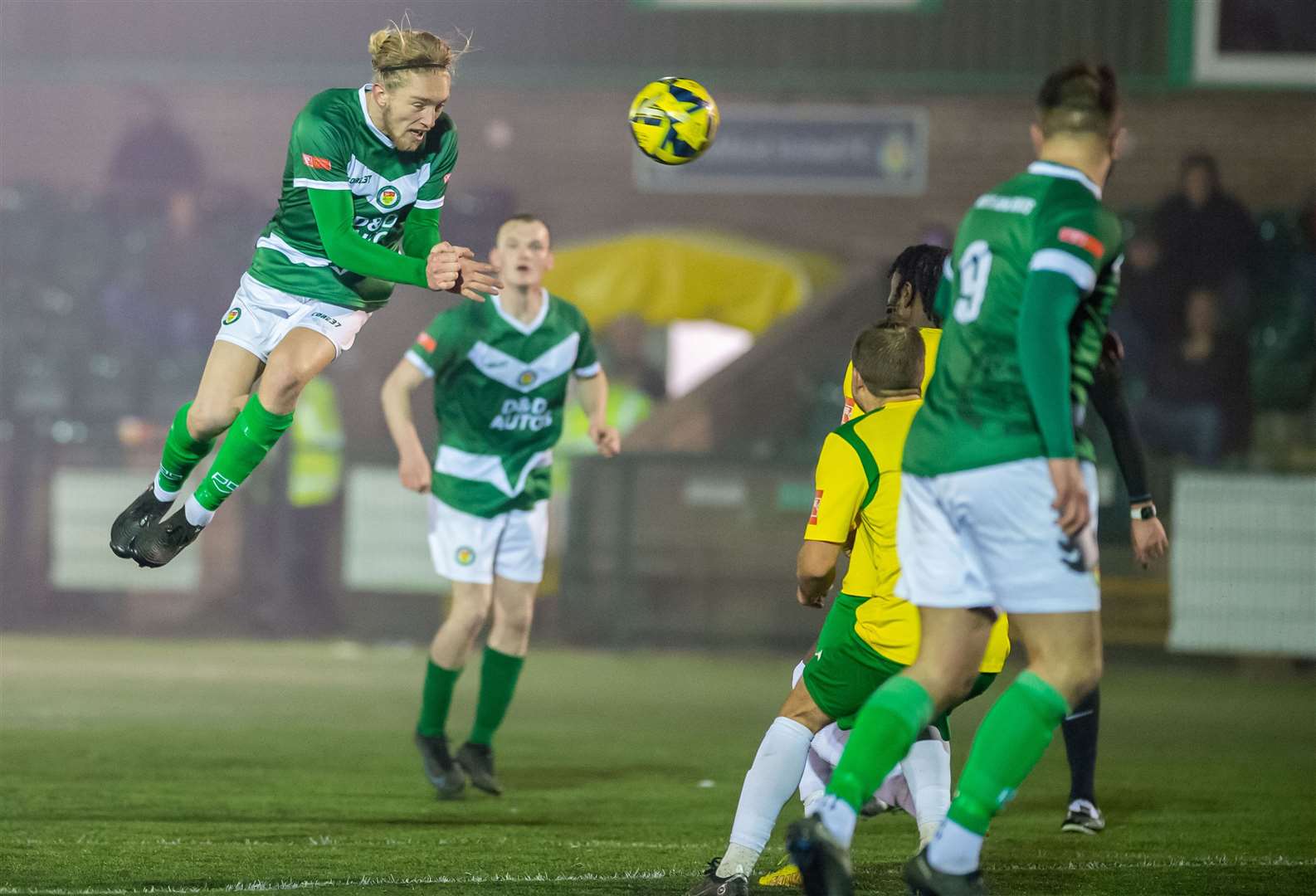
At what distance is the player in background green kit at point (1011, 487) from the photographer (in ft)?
13.1

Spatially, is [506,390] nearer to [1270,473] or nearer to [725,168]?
[1270,473]

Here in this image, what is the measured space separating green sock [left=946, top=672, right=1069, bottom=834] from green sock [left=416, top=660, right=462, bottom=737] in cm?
324

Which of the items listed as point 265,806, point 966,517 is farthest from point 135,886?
point 966,517

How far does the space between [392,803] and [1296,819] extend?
3371mm

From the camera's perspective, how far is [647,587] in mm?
12562

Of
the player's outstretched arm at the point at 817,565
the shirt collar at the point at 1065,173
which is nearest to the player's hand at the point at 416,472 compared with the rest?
the player's outstretched arm at the point at 817,565

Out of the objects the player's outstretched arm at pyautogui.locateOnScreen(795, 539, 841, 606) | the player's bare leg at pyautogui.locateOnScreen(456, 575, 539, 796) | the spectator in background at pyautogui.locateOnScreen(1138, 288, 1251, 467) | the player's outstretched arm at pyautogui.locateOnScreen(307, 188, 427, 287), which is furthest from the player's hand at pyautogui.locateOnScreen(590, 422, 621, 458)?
the spectator in background at pyautogui.locateOnScreen(1138, 288, 1251, 467)

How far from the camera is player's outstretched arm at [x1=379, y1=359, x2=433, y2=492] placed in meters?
6.93

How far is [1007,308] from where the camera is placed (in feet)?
13.4

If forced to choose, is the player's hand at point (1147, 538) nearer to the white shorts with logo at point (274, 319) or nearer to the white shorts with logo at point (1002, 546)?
the white shorts with logo at point (1002, 546)

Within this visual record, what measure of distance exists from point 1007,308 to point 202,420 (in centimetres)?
308

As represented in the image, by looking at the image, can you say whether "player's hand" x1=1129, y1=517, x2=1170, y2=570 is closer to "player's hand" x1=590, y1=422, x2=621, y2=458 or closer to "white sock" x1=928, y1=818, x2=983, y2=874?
"white sock" x1=928, y1=818, x2=983, y2=874

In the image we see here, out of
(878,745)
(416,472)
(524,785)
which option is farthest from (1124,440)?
(524,785)

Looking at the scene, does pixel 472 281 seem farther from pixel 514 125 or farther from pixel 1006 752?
pixel 514 125
